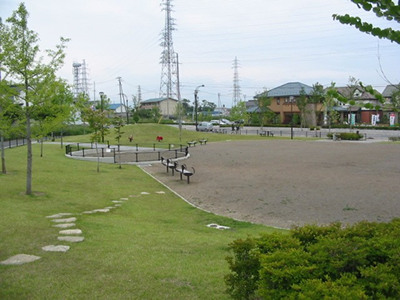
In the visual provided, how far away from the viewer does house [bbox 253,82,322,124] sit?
73688 mm

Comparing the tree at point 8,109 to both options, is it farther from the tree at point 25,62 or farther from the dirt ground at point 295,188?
the dirt ground at point 295,188

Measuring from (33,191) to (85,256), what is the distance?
7816 millimetres

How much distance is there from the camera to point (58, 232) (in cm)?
816

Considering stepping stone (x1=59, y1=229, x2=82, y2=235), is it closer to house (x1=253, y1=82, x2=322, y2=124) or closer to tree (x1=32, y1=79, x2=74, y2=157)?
tree (x1=32, y1=79, x2=74, y2=157)

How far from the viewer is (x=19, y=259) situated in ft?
20.8

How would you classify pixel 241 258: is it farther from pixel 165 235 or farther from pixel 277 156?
pixel 277 156

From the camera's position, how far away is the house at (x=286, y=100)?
73.7 meters

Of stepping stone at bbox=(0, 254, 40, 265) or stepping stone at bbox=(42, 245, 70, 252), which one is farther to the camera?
stepping stone at bbox=(42, 245, 70, 252)

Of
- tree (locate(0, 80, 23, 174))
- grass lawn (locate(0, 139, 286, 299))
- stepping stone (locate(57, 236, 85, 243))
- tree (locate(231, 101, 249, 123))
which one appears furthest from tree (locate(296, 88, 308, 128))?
stepping stone (locate(57, 236, 85, 243))

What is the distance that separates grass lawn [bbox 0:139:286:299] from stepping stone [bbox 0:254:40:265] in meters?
0.15

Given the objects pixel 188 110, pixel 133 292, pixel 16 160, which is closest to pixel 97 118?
pixel 16 160

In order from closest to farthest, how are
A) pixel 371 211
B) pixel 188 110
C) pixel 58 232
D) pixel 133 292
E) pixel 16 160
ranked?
pixel 133 292
pixel 58 232
pixel 371 211
pixel 16 160
pixel 188 110

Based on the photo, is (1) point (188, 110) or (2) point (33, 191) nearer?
(2) point (33, 191)

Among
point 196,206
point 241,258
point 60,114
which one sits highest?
point 60,114
